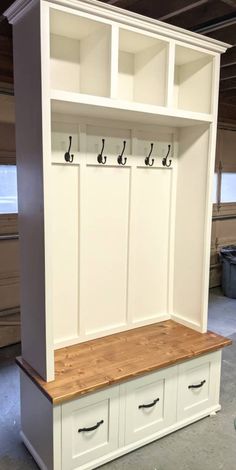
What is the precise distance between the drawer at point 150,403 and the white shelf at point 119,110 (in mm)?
1448

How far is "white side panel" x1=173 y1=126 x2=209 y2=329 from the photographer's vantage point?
2.59 metres

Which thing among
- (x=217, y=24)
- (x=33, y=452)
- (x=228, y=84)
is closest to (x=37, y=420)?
(x=33, y=452)

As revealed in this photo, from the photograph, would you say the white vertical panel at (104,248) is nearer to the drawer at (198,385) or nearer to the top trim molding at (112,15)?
the drawer at (198,385)

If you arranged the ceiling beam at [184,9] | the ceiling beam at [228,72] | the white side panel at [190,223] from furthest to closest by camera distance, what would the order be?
the ceiling beam at [228,72] < the white side panel at [190,223] < the ceiling beam at [184,9]

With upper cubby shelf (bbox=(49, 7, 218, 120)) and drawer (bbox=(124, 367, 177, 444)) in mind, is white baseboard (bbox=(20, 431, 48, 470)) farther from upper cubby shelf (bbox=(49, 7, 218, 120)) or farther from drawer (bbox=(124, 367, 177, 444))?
upper cubby shelf (bbox=(49, 7, 218, 120))

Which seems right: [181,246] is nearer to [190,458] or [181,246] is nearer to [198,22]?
[190,458]

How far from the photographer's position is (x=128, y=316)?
2.68 meters

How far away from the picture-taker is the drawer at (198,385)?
2.43 meters

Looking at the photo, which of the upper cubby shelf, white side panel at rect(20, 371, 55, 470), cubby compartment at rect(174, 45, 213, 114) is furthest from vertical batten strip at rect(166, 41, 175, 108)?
white side panel at rect(20, 371, 55, 470)

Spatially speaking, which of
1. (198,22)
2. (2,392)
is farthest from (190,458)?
(198,22)

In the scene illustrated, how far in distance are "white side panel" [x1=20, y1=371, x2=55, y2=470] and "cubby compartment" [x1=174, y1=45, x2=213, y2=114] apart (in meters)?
1.90

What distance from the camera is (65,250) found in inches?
91.9

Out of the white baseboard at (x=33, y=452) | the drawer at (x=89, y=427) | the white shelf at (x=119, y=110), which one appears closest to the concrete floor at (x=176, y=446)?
the white baseboard at (x=33, y=452)

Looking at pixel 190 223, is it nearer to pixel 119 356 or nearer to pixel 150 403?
pixel 119 356
